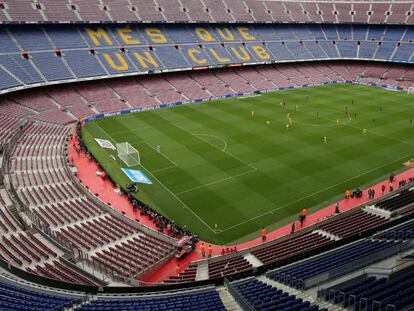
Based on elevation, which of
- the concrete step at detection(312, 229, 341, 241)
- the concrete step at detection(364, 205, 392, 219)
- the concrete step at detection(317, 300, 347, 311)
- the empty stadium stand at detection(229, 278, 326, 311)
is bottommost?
the concrete step at detection(317, 300, 347, 311)

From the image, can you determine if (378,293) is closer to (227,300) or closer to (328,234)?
(227,300)

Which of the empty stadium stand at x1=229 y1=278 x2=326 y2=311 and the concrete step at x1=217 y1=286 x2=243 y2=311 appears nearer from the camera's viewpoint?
the empty stadium stand at x1=229 y1=278 x2=326 y2=311

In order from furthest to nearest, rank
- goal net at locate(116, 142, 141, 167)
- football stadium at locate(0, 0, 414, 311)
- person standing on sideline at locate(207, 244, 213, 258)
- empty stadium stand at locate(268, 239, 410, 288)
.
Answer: goal net at locate(116, 142, 141, 167)
person standing on sideline at locate(207, 244, 213, 258)
football stadium at locate(0, 0, 414, 311)
empty stadium stand at locate(268, 239, 410, 288)

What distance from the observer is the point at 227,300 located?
15156 mm

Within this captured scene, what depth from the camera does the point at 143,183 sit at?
1284 inches

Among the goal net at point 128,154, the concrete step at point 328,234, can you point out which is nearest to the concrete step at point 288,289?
the concrete step at point 328,234

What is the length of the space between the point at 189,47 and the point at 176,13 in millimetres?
8001

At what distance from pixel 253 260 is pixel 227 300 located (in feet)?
22.3

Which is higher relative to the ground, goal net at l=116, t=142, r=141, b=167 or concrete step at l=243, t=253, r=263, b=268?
goal net at l=116, t=142, r=141, b=167

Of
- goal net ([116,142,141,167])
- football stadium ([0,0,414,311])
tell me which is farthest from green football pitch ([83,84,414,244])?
goal net ([116,142,141,167])

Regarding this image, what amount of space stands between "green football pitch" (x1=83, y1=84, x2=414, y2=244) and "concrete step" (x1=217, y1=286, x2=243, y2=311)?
26.7 feet

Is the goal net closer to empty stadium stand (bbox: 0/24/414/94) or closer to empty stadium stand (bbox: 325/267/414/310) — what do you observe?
empty stadium stand (bbox: 0/24/414/94)

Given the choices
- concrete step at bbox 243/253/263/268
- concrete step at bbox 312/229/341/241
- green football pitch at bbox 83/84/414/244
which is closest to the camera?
concrete step at bbox 243/253/263/268

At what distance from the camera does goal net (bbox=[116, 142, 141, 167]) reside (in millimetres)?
36562
